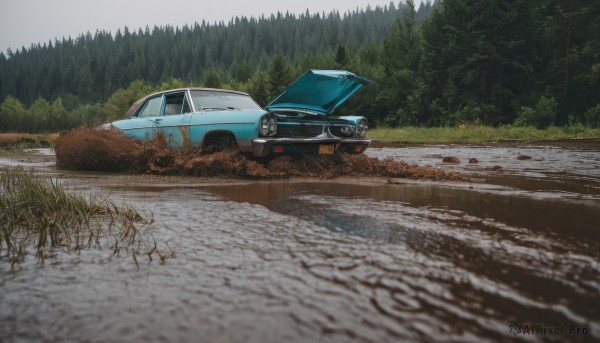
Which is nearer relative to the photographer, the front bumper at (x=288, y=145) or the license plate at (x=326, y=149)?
the front bumper at (x=288, y=145)

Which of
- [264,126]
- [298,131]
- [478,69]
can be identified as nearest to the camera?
[264,126]

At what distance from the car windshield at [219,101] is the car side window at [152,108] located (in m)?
0.83

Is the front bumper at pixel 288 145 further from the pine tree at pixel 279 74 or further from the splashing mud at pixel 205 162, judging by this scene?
the pine tree at pixel 279 74

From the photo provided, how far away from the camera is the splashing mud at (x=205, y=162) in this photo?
19.2 feet

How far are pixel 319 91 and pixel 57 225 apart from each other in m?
4.56

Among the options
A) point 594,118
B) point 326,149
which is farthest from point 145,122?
point 594,118

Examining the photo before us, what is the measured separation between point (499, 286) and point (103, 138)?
6.78 metres

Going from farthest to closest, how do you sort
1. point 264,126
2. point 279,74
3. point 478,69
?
point 279,74 < point 478,69 < point 264,126

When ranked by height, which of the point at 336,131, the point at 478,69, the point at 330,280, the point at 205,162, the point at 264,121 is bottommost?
the point at 330,280

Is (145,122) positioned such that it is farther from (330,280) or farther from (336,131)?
(330,280)

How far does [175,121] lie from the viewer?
669cm

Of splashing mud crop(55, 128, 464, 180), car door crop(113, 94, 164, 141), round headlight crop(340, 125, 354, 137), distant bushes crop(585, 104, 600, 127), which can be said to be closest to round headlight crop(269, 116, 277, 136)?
splashing mud crop(55, 128, 464, 180)

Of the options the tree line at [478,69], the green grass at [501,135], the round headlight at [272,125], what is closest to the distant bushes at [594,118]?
the tree line at [478,69]

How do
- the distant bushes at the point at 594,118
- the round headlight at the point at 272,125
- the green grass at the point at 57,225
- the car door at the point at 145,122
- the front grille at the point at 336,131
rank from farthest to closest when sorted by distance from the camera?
1. the distant bushes at the point at 594,118
2. the car door at the point at 145,122
3. the front grille at the point at 336,131
4. the round headlight at the point at 272,125
5. the green grass at the point at 57,225
